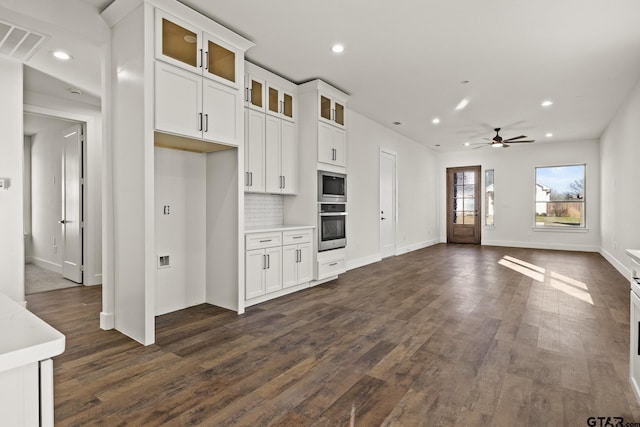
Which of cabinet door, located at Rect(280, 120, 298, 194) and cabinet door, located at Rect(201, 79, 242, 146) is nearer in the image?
cabinet door, located at Rect(201, 79, 242, 146)

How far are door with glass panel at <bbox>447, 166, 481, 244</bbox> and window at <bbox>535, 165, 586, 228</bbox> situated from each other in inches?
62.1

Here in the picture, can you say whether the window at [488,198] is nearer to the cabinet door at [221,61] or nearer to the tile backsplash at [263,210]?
the tile backsplash at [263,210]

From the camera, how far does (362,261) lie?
6582 mm

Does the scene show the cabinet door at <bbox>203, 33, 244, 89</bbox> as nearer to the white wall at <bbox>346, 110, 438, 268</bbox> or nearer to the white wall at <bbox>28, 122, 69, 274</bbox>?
the white wall at <bbox>346, 110, 438, 268</bbox>

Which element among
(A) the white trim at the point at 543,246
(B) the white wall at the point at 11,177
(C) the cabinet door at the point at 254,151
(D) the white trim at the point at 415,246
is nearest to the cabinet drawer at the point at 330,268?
(C) the cabinet door at the point at 254,151

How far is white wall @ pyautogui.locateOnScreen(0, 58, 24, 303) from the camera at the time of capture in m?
3.73

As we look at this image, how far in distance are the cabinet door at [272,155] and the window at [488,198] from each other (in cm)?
784

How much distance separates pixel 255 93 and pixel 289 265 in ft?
7.42

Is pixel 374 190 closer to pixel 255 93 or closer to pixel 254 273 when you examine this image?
pixel 255 93

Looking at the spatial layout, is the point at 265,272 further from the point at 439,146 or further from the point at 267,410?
the point at 439,146

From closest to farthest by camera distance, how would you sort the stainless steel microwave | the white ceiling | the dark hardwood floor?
the dark hardwood floor < the white ceiling < the stainless steel microwave

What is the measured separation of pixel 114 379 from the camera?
229 centimetres

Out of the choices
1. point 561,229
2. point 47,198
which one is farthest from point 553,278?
point 47,198

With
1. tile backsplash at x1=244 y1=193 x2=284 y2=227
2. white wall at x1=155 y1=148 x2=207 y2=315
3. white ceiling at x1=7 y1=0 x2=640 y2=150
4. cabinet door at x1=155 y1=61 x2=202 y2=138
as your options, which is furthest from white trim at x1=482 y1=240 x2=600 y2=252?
cabinet door at x1=155 y1=61 x2=202 y2=138
